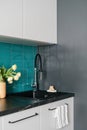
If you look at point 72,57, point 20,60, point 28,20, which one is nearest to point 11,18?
point 28,20

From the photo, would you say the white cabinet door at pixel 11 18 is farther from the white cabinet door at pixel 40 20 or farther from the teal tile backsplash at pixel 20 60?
the teal tile backsplash at pixel 20 60

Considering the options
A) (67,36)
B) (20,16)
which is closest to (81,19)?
(67,36)

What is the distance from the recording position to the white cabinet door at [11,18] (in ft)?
6.29

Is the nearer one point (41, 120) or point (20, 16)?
point (41, 120)

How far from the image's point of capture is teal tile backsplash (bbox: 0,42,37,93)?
2400 mm

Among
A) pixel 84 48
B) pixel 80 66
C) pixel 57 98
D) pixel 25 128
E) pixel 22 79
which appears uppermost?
pixel 84 48

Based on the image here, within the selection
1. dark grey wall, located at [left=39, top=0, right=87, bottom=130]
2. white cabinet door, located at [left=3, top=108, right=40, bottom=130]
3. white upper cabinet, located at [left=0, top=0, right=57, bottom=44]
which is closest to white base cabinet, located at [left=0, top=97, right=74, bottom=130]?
white cabinet door, located at [left=3, top=108, right=40, bottom=130]

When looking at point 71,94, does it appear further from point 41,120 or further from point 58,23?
point 58,23

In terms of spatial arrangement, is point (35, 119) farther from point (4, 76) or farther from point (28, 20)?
point (28, 20)

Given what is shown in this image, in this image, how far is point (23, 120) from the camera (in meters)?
1.75

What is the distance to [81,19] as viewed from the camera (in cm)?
246

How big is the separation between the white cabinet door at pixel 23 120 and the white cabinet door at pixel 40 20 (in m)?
0.77

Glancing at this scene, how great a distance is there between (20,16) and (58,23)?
694 millimetres

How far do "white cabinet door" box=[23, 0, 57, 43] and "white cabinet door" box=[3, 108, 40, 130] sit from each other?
0.77 meters
